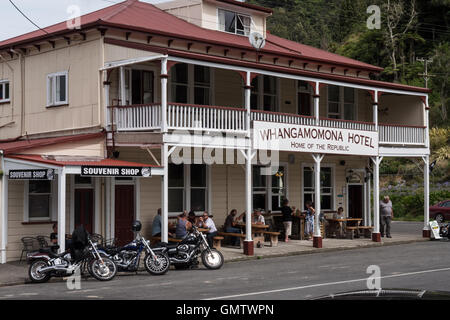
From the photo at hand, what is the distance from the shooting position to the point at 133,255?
55.7 ft

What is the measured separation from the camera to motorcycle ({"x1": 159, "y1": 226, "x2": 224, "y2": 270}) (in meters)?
17.9

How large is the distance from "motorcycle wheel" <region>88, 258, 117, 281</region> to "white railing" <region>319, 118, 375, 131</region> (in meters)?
11.2

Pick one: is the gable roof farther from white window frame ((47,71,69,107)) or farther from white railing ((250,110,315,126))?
white railing ((250,110,315,126))

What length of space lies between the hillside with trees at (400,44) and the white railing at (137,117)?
2422 cm

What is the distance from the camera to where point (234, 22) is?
28.7 metres

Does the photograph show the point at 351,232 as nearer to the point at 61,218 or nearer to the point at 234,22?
the point at 234,22

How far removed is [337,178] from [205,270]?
515 inches

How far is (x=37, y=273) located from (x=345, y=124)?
13.7m

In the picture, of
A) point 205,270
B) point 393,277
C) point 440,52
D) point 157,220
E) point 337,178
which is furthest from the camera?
point 440,52

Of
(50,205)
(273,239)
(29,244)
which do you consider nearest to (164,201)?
(50,205)

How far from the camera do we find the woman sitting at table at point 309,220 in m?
25.7

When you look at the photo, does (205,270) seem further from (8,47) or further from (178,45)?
(8,47)

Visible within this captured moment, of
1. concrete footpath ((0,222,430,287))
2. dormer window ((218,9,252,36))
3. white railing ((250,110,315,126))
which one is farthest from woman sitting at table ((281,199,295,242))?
dormer window ((218,9,252,36))

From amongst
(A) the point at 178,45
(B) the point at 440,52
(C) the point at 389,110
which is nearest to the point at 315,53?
(C) the point at 389,110
